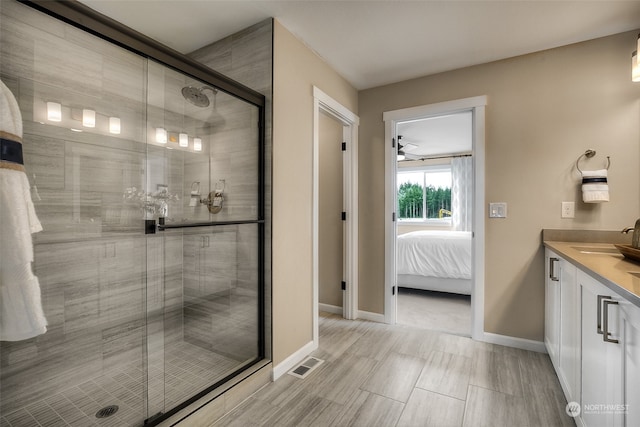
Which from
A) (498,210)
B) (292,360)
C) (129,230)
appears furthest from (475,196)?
(129,230)

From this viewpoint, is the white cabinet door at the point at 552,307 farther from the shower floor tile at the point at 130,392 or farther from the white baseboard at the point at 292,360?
the shower floor tile at the point at 130,392

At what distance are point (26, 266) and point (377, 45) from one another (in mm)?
2551

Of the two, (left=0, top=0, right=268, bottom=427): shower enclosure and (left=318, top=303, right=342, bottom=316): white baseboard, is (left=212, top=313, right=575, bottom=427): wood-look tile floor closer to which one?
(left=0, top=0, right=268, bottom=427): shower enclosure

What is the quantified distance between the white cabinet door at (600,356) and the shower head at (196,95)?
2198 mm

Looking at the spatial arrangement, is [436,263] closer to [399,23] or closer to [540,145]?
[540,145]

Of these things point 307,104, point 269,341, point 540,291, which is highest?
point 307,104

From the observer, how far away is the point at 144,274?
226 centimetres

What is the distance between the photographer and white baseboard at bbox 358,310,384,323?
3.21 meters

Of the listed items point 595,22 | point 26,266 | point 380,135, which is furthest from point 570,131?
point 26,266

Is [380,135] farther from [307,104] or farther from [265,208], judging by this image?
[265,208]

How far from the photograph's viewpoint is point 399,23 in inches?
85.7

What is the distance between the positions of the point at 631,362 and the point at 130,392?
2395 mm

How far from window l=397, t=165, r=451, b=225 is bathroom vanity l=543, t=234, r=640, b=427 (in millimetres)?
5078

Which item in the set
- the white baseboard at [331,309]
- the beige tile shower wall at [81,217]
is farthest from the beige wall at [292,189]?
the white baseboard at [331,309]
